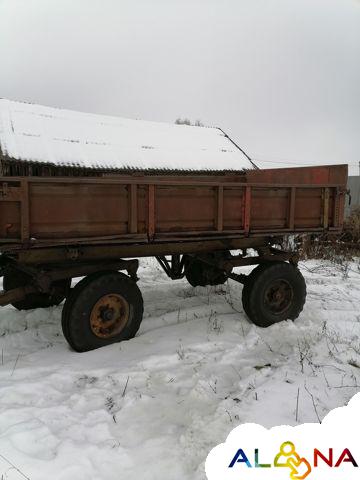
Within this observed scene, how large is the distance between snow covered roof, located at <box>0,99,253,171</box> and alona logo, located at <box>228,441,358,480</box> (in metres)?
7.69

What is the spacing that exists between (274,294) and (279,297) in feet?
0.25

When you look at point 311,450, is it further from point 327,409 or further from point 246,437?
point 327,409

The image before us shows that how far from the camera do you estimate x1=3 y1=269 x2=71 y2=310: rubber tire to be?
4.64 m

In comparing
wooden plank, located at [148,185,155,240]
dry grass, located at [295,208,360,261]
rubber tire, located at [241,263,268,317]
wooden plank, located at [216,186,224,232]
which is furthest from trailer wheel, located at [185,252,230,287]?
dry grass, located at [295,208,360,261]

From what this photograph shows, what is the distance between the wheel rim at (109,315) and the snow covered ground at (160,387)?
204 mm

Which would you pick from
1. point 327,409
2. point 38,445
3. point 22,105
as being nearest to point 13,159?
point 22,105

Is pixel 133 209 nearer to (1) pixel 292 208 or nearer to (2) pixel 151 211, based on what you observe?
(2) pixel 151 211

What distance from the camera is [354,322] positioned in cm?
465

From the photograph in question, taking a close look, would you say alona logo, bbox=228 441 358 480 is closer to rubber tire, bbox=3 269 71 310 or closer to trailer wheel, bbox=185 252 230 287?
rubber tire, bbox=3 269 71 310

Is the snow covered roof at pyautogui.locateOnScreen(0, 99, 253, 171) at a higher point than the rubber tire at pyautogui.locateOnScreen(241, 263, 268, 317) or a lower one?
higher

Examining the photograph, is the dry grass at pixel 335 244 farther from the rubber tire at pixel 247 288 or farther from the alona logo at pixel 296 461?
the alona logo at pixel 296 461

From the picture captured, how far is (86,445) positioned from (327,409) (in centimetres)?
169

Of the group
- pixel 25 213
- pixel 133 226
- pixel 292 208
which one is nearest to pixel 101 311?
pixel 133 226

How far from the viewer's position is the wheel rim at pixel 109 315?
377cm
